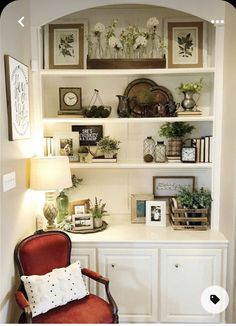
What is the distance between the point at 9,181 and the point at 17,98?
1.89 feet

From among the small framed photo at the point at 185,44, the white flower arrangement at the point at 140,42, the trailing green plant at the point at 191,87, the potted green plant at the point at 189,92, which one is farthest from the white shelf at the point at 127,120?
the white flower arrangement at the point at 140,42

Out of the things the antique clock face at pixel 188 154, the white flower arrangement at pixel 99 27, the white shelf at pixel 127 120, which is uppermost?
the white flower arrangement at pixel 99 27

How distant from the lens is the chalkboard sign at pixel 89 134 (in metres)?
2.82

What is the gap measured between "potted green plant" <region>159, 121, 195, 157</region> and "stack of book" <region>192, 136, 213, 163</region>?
14cm

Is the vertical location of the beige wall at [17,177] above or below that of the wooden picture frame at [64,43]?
below

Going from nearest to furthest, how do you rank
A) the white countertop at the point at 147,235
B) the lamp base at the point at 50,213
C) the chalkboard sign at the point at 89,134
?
the white countertop at the point at 147,235 < the lamp base at the point at 50,213 < the chalkboard sign at the point at 89,134

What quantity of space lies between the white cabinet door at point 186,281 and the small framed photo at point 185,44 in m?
1.54

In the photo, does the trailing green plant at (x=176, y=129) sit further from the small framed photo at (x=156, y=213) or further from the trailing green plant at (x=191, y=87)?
the small framed photo at (x=156, y=213)

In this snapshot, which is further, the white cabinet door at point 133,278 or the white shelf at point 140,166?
the white shelf at point 140,166

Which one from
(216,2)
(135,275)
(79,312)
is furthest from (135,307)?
(216,2)

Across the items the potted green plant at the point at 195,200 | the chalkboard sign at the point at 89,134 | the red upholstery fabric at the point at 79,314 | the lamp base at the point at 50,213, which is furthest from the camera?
the chalkboard sign at the point at 89,134

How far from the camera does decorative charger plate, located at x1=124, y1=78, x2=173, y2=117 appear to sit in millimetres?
2734

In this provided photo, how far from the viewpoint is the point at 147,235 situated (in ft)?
8.11

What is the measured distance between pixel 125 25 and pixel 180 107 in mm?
861
